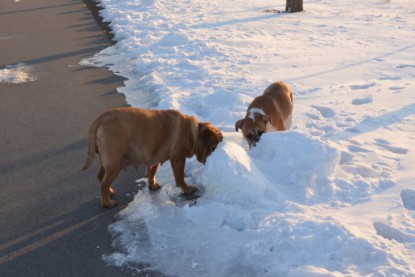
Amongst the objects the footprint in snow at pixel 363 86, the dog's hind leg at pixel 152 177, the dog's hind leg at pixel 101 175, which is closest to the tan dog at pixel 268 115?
the dog's hind leg at pixel 152 177

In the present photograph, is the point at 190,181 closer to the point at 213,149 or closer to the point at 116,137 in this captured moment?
the point at 213,149

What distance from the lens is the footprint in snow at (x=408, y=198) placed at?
15.9ft

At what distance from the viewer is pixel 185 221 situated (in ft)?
15.9

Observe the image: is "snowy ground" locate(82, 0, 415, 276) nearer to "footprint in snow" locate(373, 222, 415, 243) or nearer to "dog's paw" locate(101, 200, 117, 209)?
"footprint in snow" locate(373, 222, 415, 243)

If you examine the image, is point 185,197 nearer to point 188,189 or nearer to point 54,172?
point 188,189

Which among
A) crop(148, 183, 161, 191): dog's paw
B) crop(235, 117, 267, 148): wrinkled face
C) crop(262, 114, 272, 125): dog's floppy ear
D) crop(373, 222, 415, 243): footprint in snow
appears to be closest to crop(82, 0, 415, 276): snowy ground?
crop(373, 222, 415, 243): footprint in snow

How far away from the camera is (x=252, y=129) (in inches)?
239

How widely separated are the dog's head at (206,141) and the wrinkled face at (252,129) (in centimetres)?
71

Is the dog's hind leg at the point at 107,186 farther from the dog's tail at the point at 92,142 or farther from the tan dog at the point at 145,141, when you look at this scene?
the dog's tail at the point at 92,142

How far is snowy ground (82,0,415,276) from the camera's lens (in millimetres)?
4086

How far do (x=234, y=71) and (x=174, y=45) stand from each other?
9.64 feet

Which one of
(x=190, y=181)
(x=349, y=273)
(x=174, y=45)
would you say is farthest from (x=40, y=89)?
(x=349, y=273)

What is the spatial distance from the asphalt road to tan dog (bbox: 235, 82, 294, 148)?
4.84ft

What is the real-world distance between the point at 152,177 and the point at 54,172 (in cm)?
142
